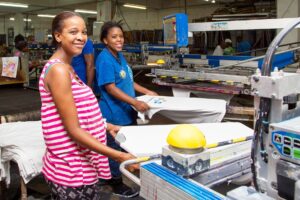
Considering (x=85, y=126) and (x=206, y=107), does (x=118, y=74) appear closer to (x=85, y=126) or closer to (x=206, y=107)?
(x=206, y=107)

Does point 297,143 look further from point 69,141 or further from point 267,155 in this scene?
point 69,141

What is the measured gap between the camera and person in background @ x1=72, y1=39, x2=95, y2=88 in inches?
109

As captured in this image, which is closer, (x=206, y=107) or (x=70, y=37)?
(x=70, y=37)

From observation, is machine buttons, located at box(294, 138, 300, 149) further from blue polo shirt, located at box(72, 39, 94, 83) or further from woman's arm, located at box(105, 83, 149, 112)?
blue polo shirt, located at box(72, 39, 94, 83)

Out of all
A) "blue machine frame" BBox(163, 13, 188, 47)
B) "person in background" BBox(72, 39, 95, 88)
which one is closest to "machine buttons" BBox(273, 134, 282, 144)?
"person in background" BBox(72, 39, 95, 88)

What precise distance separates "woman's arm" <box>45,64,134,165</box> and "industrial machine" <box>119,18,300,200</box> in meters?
0.33

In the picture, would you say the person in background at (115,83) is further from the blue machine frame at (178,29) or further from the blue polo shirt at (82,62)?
the blue machine frame at (178,29)

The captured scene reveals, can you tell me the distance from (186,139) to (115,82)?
1.32 m

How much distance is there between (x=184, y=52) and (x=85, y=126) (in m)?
2.20

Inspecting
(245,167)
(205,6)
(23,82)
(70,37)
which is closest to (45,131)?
(70,37)

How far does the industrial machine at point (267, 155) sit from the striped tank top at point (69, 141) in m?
0.45

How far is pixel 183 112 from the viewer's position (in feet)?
7.23

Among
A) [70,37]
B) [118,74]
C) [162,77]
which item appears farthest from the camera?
[162,77]

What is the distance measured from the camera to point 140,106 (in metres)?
2.15
